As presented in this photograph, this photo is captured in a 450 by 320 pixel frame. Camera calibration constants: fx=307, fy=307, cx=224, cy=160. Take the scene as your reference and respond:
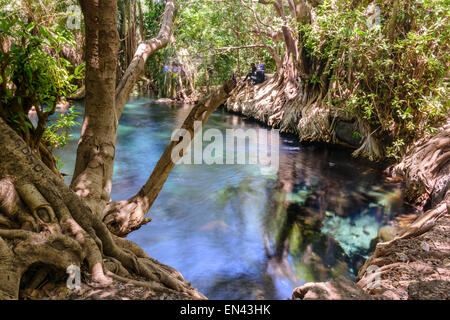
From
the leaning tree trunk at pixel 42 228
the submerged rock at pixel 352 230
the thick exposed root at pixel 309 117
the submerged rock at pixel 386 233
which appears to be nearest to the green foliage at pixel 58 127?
the leaning tree trunk at pixel 42 228

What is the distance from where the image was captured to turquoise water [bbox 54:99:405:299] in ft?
14.1

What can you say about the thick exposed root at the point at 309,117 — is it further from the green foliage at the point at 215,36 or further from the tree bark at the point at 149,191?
the tree bark at the point at 149,191

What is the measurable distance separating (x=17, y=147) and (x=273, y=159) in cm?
817

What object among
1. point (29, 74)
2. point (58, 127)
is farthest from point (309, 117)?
point (29, 74)

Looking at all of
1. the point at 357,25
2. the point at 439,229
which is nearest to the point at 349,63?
the point at 357,25

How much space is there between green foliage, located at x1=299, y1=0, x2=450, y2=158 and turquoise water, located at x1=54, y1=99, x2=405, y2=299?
1.48 meters

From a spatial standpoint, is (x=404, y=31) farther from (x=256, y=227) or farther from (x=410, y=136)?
(x=256, y=227)

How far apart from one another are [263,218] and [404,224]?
2.43m

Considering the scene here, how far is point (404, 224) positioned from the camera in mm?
5293

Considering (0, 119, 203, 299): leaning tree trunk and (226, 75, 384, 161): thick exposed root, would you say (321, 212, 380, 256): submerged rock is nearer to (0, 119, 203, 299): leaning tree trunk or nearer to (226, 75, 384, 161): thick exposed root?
(226, 75, 384, 161): thick exposed root

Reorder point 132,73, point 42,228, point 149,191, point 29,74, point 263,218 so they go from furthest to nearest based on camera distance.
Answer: point 263,218, point 149,191, point 132,73, point 29,74, point 42,228

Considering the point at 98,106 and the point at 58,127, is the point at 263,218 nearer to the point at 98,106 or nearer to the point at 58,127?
the point at 58,127

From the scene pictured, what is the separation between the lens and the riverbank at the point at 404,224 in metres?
2.01
